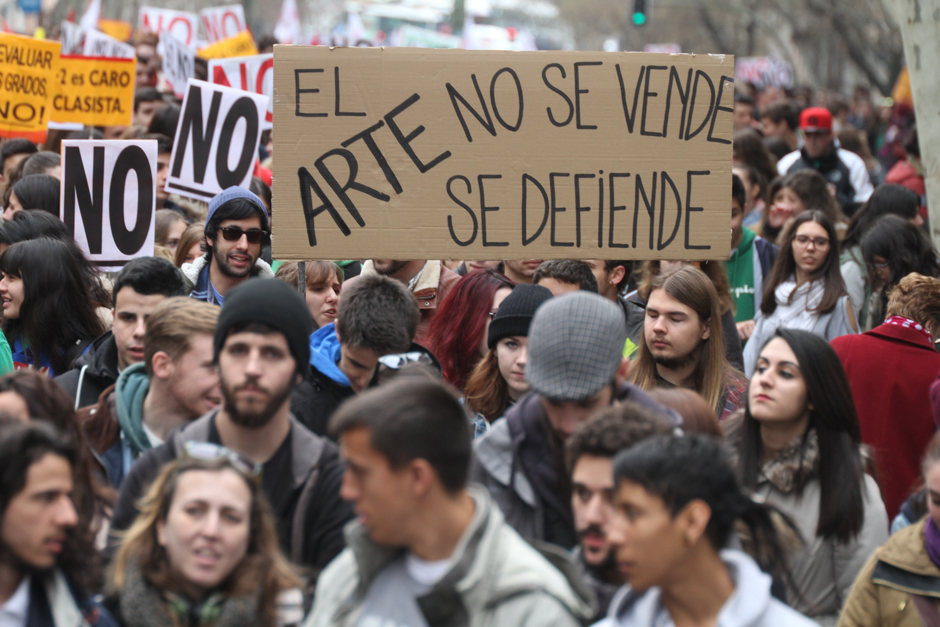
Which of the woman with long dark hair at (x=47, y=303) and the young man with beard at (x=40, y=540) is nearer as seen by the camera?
the young man with beard at (x=40, y=540)

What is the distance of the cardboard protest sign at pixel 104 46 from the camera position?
11.5 metres

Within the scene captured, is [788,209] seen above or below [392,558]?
above

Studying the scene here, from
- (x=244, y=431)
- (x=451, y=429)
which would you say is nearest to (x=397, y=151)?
(x=244, y=431)

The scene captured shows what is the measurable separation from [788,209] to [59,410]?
6.13 meters

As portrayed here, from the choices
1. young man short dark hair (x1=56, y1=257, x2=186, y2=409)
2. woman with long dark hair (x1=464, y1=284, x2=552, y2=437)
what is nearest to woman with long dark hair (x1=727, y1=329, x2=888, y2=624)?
woman with long dark hair (x1=464, y1=284, x2=552, y2=437)

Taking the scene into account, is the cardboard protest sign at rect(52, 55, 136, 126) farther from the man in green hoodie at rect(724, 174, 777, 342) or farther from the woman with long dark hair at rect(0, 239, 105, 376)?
the man in green hoodie at rect(724, 174, 777, 342)

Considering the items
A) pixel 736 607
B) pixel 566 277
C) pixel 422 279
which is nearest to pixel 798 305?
pixel 566 277

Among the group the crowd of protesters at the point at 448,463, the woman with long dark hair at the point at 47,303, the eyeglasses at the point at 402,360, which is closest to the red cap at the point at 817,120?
the crowd of protesters at the point at 448,463

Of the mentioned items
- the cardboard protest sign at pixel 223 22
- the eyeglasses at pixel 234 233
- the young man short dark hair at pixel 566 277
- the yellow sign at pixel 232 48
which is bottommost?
the young man short dark hair at pixel 566 277

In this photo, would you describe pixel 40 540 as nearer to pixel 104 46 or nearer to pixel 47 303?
pixel 47 303

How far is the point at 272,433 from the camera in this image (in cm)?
312

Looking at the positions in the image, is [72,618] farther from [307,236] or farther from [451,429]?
[307,236]

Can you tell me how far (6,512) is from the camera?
2541mm

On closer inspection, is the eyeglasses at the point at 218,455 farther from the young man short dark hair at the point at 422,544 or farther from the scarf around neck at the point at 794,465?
the scarf around neck at the point at 794,465
